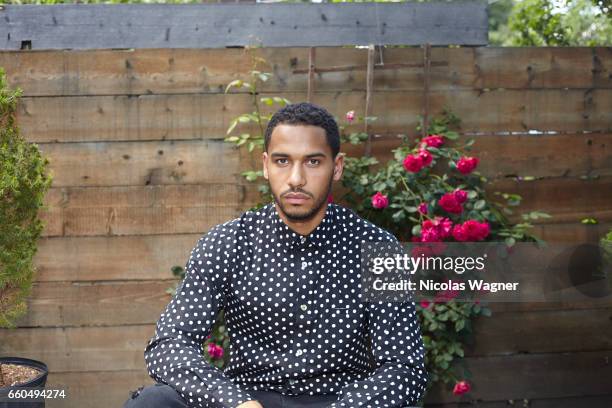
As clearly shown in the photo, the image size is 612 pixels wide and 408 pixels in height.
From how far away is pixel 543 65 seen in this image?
3871mm

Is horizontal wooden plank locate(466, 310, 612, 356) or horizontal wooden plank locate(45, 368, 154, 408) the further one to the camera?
horizontal wooden plank locate(466, 310, 612, 356)

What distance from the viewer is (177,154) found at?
3730mm

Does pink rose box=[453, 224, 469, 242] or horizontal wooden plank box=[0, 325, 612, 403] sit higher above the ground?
pink rose box=[453, 224, 469, 242]

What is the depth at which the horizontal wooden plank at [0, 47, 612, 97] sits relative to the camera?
12.1ft

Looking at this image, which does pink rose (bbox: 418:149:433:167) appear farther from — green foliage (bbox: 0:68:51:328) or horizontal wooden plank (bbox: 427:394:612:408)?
green foliage (bbox: 0:68:51:328)

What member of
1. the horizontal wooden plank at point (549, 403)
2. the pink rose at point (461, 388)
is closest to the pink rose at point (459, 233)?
the pink rose at point (461, 388)

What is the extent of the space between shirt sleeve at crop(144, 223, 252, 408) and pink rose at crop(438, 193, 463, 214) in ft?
4.27

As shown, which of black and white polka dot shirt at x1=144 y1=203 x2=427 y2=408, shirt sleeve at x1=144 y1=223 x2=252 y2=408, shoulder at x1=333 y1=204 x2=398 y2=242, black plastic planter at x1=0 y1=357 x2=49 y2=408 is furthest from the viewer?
black plastic planter at x1=0 y1=357 x2=49 y2=408

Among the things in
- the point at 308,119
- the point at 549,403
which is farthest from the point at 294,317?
the point at 549,403

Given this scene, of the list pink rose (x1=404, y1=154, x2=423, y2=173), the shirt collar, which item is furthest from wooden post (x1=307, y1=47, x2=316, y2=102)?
the shirt collar

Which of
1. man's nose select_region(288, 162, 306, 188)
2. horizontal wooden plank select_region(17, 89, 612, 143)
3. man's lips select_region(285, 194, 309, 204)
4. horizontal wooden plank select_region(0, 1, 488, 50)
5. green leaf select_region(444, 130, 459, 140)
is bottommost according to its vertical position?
man's lips select_region(285, 194, 309, 204)

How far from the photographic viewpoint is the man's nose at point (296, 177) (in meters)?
2.42

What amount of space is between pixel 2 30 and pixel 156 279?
1368mm

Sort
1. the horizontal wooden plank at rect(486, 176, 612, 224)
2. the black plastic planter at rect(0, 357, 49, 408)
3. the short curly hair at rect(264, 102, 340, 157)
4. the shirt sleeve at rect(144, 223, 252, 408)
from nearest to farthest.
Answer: the shirt sleeve at rect(144, 223, 252, 408) → the short curly hair at rect(264, 102, 340, 157) → the black plastic planter at rect(0, 357, 49, 408) → the horizontal wooden plank at rect(486, 176, 612, 224)
